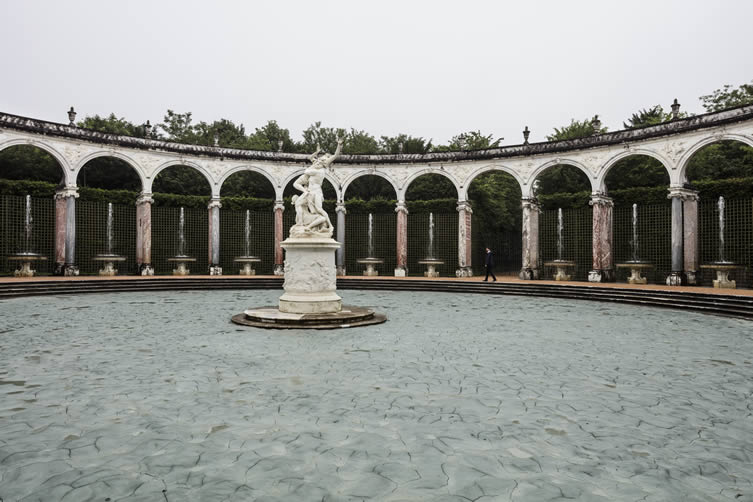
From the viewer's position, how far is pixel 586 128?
3325cm

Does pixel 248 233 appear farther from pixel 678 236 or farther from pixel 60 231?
pixel 678 236

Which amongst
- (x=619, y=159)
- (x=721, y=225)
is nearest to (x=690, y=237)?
(x=721, y=225)

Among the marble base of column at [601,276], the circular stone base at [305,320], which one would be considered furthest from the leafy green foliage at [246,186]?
the circular stone base at [305,320]

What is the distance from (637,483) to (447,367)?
10.8 ft

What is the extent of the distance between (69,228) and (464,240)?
61.8 feet

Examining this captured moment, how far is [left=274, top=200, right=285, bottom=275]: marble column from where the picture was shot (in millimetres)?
24758

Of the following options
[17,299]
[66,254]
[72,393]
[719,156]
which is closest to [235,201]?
[66,254]

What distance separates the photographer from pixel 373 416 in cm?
449

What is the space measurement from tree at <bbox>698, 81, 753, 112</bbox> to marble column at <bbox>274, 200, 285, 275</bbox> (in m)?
25.9

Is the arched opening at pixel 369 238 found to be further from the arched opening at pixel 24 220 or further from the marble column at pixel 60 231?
the arched opening at pixel 24 220

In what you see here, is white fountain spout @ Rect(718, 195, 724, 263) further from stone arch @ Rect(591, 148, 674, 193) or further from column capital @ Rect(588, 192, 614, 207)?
column capital @ Rect(588, 192, 614, 207)

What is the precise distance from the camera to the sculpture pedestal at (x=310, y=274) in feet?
36.6

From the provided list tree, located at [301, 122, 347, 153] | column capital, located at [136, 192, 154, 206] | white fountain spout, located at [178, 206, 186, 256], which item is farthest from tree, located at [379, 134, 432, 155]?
column capital, located at [136, 192, 154, 206]

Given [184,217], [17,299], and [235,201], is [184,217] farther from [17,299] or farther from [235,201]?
[17,299]
